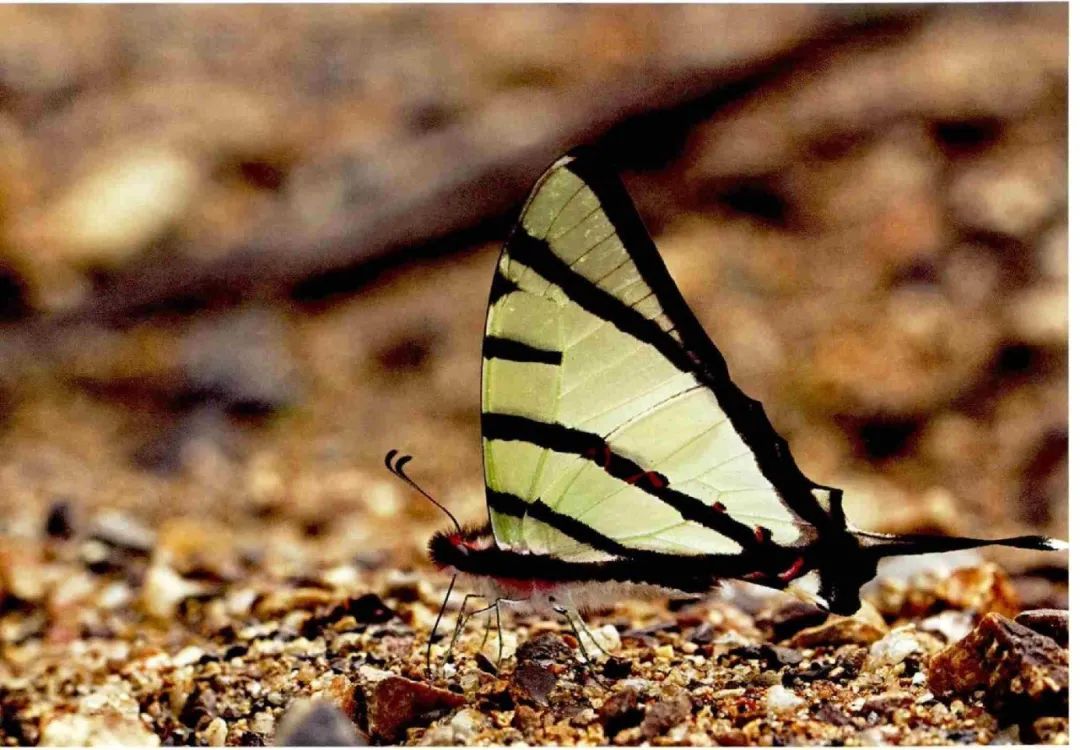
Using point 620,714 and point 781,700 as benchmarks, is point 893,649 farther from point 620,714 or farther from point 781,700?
point 620,714

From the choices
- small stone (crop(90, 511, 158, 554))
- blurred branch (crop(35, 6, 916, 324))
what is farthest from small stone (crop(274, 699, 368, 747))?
blurred branch (crop(35, 6, 916, 324))

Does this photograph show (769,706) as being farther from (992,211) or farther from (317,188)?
(317,188)

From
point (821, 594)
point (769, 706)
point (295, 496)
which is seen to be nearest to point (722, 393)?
point (821, 594)

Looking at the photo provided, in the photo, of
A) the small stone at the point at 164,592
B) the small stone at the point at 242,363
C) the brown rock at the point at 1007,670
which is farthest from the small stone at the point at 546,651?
the small stone at the point at 242,363

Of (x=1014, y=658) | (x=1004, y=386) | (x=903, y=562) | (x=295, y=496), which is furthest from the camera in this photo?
(x=1004, y=386)

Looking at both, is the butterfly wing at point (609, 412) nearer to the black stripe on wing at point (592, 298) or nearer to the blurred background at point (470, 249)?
the black stripe on wing at point (592, 298)

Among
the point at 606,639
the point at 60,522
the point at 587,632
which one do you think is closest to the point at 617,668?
the point at 587,632
